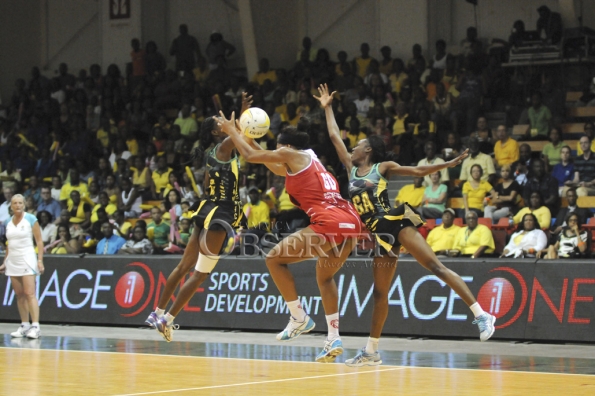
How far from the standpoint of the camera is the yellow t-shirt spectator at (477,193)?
55.7 ft

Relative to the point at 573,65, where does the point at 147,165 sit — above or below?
below

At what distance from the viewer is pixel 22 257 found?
14.5 metres

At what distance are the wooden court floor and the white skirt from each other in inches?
80.4

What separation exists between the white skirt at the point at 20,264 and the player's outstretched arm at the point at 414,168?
663 cm

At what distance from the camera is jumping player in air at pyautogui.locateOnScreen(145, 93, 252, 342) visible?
1059cm

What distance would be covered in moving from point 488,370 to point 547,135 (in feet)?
31.0

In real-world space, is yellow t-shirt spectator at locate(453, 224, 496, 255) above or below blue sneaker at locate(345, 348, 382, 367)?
above

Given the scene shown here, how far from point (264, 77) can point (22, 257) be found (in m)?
10.3

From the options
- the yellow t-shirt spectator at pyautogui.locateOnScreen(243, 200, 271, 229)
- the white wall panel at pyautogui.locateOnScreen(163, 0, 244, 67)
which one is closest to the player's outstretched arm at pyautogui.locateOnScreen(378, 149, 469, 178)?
the yellow t-shirt spectator at pyautogui.locateOnScreen(243, 200, 271, 229)

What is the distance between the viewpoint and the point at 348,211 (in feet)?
32.7

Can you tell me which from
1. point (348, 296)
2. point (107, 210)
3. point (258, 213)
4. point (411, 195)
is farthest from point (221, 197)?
point (107, 210)

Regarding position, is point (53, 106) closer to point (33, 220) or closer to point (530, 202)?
point (33, 220)

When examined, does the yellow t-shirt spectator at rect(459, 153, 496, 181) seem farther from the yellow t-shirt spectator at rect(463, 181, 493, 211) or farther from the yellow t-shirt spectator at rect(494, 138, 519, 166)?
the yellow t-shirt spectator at rect(494, 138, 519, 166)

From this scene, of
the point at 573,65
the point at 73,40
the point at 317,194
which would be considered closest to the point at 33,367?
the point at 317,194
